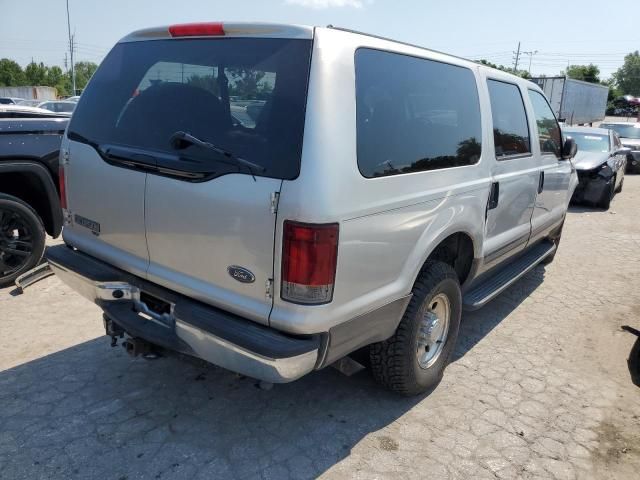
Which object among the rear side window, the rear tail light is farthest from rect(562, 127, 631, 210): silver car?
the rear tail light

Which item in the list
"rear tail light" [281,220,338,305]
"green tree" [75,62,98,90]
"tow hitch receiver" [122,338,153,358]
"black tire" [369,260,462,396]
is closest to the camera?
"rear tail light" [281,220,338,305]

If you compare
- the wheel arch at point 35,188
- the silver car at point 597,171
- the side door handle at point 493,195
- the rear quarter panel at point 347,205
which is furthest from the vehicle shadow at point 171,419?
the silver car at point 597,171

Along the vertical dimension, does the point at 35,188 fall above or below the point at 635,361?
above

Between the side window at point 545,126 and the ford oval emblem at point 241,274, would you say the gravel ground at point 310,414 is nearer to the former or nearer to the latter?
the ford oval emblem at point 241,274

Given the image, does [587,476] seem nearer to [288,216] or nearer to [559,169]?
[288,216]

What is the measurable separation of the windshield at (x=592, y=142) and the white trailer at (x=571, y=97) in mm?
12338

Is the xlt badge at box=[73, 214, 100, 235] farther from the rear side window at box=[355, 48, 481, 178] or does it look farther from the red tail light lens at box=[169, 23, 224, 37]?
the rear side window at box=[355, 48, 481, 178]

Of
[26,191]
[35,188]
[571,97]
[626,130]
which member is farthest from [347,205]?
[571,97]

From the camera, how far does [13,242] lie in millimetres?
4711

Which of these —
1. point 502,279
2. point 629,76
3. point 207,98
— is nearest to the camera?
point 207,98

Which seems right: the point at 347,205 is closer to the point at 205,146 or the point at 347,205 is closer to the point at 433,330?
the point at 205,146

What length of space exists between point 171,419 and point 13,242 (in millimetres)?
2819

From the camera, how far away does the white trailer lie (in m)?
25.5

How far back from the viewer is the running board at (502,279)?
3.75 metres
